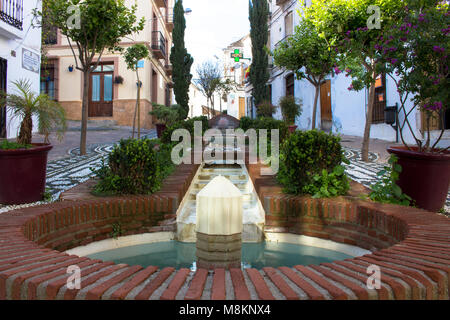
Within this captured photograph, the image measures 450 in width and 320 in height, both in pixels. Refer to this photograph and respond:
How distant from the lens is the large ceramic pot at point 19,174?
3637 millimetres

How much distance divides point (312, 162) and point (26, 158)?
10.1ft

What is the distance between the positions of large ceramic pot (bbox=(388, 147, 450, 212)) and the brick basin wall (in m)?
0.82

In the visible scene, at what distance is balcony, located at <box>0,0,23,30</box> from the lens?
31.7 feet

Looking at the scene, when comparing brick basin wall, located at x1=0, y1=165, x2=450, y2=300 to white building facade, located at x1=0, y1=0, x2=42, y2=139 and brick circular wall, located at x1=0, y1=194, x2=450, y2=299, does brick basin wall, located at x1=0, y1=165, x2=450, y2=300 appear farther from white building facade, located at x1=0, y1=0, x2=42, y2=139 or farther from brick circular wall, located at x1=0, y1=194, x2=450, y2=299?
white building facade, located at x1=0, y1=0, x2=42, y2=139

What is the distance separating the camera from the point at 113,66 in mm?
17219

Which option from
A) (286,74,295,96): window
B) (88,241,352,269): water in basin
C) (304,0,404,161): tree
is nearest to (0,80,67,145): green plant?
(88,241,352,269): water in basin

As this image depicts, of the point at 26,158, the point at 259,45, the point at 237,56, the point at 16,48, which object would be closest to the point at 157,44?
the point at 259,45

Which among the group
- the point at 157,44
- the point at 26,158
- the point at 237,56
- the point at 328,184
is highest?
the point at 237,56

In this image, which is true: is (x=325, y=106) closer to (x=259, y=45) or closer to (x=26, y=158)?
(x=259, y=45)

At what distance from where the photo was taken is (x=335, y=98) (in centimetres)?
1338

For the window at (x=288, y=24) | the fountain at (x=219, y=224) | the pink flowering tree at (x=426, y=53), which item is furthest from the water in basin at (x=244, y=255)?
the window at (x=288, y=24)

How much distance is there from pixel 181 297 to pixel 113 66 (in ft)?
→ 58.0

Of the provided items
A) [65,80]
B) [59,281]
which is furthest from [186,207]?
[65,80]

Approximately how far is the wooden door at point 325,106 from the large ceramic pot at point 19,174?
12.5 metres
